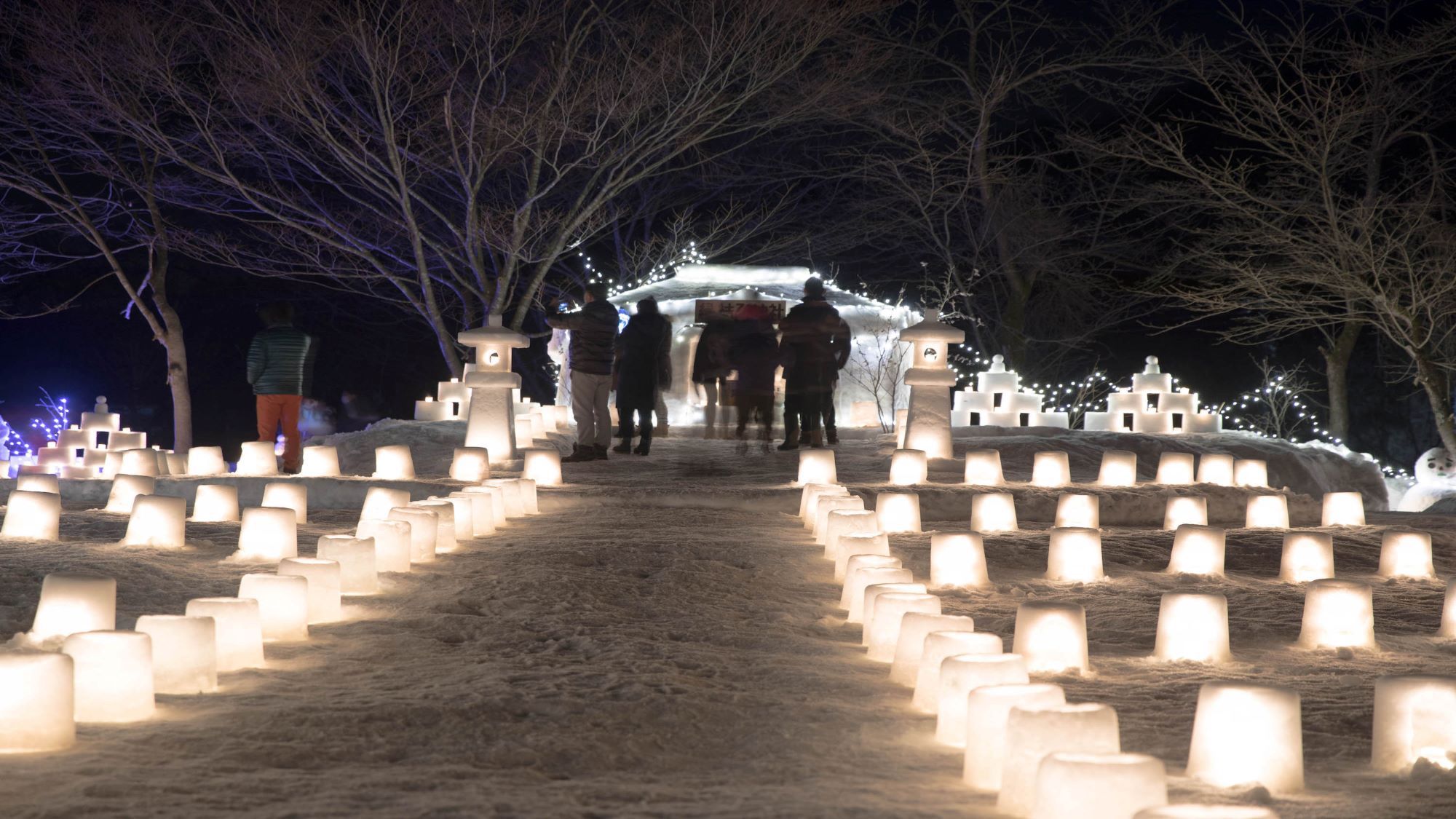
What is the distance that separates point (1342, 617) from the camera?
6.32 metres

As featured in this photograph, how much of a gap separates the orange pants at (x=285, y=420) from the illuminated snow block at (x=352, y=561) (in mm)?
6059

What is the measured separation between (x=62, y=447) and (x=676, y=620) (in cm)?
1632

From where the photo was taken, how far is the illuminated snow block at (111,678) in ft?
14.7

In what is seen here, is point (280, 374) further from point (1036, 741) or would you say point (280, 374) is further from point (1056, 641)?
point (1036, 741)

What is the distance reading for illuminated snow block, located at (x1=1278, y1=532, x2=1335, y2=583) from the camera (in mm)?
8453

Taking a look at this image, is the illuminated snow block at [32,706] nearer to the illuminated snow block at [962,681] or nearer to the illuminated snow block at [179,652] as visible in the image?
the illuminated snow block at [179,652]

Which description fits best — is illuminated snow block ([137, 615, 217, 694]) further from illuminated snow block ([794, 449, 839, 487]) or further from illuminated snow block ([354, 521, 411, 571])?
illuminated snow block ([794, 449, 839, 487])

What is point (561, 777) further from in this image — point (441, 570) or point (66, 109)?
point (66, 109)

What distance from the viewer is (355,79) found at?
1997 centimetres

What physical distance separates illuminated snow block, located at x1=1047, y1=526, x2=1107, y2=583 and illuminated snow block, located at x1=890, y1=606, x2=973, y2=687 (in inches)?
116

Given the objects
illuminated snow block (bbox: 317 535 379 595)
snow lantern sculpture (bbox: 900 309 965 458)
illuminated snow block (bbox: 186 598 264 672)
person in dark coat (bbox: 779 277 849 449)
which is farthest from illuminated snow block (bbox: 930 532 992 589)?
snow lantern sculpture (bbox: 900 309 965 458)

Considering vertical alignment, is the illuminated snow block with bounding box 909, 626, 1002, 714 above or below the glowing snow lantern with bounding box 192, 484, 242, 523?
below

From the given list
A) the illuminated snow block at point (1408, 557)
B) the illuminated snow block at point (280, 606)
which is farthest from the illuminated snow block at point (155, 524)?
the illuminated snow block at point (1408, 557)

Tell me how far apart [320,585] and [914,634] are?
275cm
